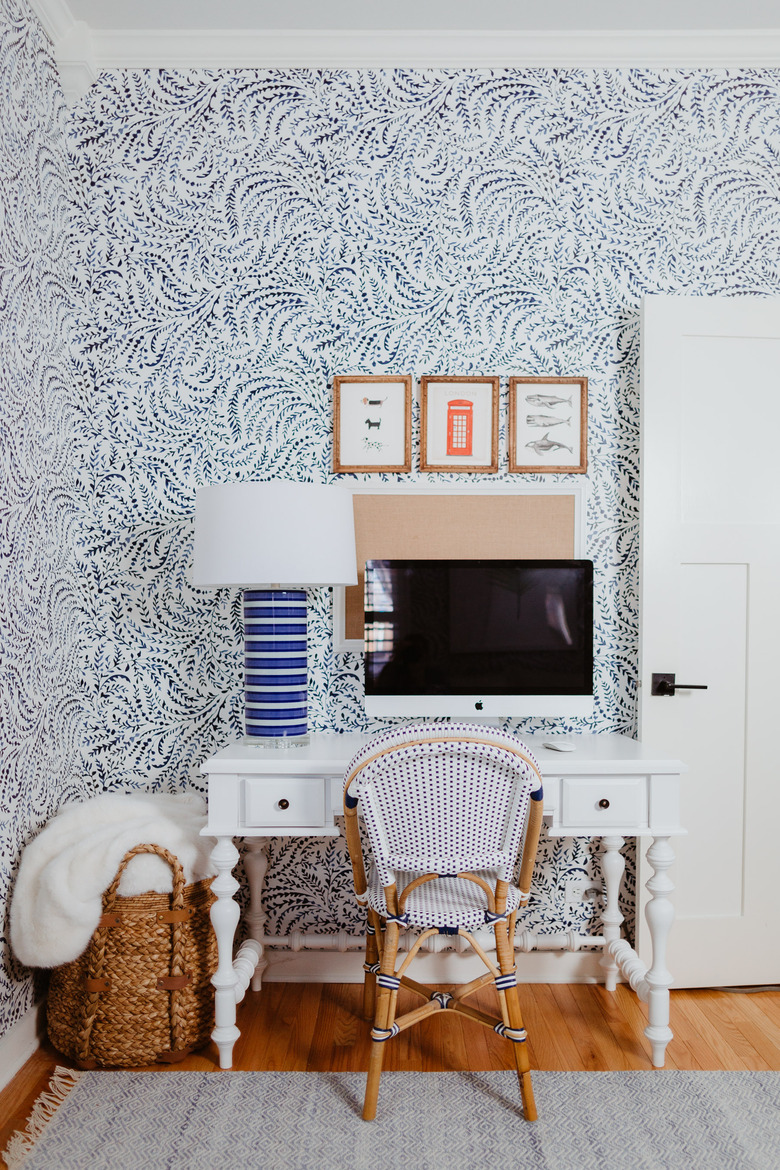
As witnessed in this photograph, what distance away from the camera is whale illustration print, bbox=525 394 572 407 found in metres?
2.47

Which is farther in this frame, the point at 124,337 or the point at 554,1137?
the point at 124,337

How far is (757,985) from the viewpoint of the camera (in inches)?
94.0

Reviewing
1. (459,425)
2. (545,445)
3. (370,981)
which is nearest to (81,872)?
(370,981)

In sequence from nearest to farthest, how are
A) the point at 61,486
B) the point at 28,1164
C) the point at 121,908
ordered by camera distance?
the point at 28,1164, the point at 121,908, the point at 61,486

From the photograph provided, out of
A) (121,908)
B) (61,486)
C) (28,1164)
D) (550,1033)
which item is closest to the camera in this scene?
(28,1164)

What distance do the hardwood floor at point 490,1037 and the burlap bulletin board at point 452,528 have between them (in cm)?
110

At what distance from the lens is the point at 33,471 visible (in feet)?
7.18

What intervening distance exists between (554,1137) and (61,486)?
2121 millimetres

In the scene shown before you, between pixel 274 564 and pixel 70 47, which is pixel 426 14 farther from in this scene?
pixel 274 564

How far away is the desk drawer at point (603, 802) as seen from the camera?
2.01 m

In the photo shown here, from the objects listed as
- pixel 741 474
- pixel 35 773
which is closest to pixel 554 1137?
pixel 35 773

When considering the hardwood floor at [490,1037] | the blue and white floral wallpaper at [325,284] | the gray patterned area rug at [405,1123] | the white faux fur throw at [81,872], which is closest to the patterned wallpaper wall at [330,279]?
the blue and white floral wallpaper at [325,284]

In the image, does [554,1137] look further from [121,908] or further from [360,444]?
[360,444]

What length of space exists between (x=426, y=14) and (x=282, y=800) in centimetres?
232
